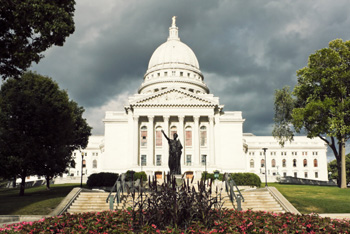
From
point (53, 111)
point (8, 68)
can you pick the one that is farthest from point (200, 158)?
point (8, 68)

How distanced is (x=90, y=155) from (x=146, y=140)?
4796cm

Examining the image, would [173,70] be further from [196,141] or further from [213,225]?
[213,225]

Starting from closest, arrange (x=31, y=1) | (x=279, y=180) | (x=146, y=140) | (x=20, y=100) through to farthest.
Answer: (x=31, y=1), (x=20, y=100), (x=279, y=180), (x=146, y=140)

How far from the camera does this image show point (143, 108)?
2306 inches

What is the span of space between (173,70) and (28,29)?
A: 64840 mm

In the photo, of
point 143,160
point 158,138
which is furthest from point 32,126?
point 158,138

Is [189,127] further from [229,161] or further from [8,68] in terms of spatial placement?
[8,68]

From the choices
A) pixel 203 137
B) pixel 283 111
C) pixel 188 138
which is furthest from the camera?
pixel 203 137

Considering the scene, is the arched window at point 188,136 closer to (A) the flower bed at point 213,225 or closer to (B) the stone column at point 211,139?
(B) the stone column at point 211,139

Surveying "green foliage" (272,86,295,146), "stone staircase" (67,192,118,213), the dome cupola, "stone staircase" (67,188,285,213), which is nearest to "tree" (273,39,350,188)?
"green foliage" (272,86,295,146)

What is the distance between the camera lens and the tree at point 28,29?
1659 cm

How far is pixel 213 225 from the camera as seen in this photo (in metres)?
9.59

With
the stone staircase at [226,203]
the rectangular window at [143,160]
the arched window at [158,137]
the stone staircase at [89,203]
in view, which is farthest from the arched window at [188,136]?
the stone staircase at [89,203]

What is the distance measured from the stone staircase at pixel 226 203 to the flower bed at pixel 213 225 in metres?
6.82
